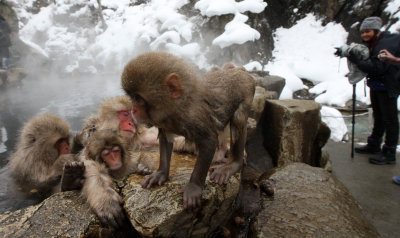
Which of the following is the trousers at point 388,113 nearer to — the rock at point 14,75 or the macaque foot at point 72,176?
the macaque foot at point 72,176

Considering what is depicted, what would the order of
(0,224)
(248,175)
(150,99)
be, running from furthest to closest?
(248,175)
(0,224)
(150,99)

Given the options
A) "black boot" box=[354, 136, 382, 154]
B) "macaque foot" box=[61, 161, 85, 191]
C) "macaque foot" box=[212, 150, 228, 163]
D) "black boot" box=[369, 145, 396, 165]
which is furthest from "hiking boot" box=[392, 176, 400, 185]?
"macaque foot" box=[61, 161, 85, 191]

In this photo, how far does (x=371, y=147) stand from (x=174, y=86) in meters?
4.23

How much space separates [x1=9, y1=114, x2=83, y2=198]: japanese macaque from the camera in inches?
101

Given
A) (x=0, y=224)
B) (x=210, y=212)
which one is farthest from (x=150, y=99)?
(x=0, y=224)

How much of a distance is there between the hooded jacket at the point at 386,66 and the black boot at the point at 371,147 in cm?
110

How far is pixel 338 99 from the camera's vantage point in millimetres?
7500

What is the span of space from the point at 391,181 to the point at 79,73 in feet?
44.0

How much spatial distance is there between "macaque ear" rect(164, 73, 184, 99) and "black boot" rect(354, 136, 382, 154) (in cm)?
409

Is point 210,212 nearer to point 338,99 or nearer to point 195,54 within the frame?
point 338,99

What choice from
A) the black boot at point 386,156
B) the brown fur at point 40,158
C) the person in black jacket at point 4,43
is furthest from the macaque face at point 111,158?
the person in black jacket at point 4,43

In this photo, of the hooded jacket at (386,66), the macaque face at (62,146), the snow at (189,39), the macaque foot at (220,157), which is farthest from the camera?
the snow at (189,39)

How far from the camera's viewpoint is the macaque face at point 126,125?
279 cm

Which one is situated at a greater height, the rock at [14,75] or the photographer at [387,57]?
the rock at [14,75]
